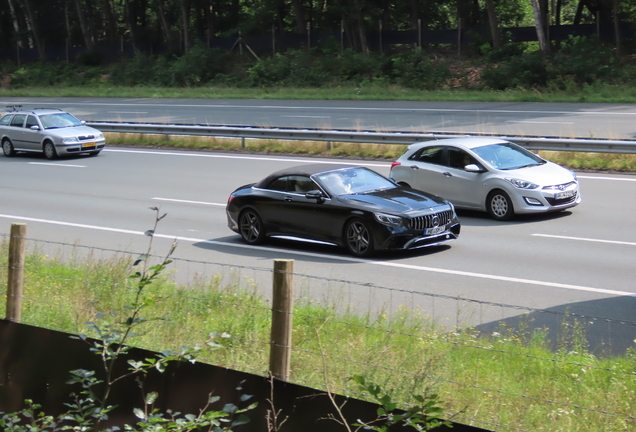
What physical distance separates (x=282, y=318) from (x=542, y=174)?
1084 cm

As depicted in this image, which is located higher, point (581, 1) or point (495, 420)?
point (581, 1)

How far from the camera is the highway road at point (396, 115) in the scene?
85.3ft

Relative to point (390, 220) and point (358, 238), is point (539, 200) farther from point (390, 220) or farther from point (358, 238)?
point (358, 238)

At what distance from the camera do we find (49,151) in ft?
Result: 89.7

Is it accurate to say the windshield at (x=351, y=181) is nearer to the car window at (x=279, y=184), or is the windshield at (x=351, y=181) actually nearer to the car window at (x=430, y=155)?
the car window at (x=279, y=184)

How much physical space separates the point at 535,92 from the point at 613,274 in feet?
91.3

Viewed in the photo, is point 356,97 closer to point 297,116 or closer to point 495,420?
point 297,116

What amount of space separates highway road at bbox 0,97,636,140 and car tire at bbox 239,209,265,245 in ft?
38.7

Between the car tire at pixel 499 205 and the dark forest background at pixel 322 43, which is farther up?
the dark forest background at pixel 322 43

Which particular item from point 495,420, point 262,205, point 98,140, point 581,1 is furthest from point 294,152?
point 581,1

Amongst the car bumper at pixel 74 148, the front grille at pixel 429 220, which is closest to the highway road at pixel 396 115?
the car bumper at pixel 74 148

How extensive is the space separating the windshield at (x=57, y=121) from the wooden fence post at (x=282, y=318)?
2431cm

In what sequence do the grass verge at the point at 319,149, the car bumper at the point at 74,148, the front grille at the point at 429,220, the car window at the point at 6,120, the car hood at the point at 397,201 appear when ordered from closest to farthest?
the front grille at the point at 429,220 < the car hood at the point at 397,201 < the grass verge at the point at 319,149 < the car bumper at the point at 74,148 < the car window at the point at 6,120

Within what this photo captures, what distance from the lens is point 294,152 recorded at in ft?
83.4
